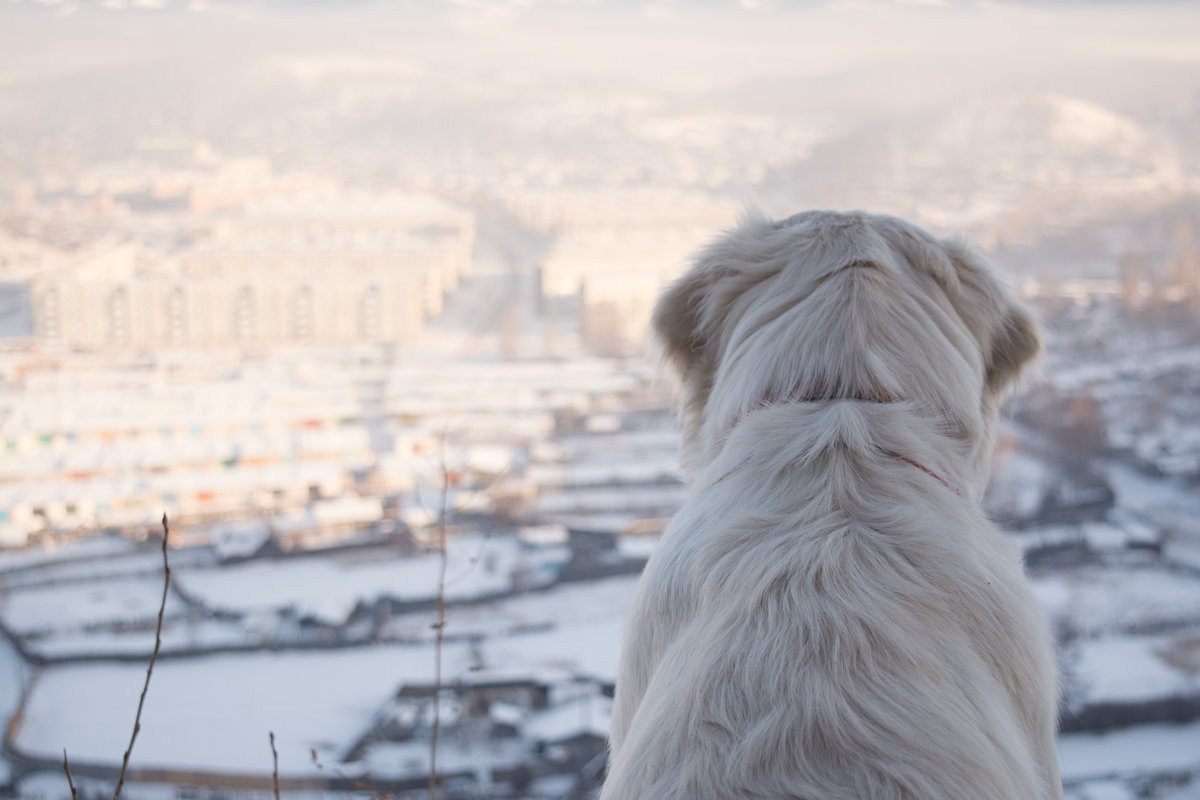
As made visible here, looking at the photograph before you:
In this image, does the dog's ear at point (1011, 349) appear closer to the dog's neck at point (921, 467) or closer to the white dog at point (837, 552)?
the white dog at point (837, 552)

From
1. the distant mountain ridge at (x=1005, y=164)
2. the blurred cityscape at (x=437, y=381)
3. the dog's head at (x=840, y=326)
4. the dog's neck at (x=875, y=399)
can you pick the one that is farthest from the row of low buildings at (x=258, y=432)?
the distant mountain ridge at (x=1005, y=164)

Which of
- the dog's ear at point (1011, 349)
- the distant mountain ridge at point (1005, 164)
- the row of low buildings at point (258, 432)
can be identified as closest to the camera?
the dog's ear at point (1011, 349)

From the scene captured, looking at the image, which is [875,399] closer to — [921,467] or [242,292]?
[921,467]

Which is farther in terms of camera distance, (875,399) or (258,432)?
(258,432)

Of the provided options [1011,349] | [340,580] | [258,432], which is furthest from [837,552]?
[258,432]

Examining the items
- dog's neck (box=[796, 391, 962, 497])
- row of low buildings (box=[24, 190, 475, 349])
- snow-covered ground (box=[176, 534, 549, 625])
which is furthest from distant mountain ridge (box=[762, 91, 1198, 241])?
dog's neck (box=[796, 391, 962, 497])

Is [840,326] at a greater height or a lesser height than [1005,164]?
lesser

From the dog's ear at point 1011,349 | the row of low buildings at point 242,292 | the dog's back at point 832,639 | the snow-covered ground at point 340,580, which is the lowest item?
the snow-covered ground at point 340,580

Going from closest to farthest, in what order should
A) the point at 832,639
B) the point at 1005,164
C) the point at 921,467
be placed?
the point at 832,639
the point at 921,467
the point at 1005,164
